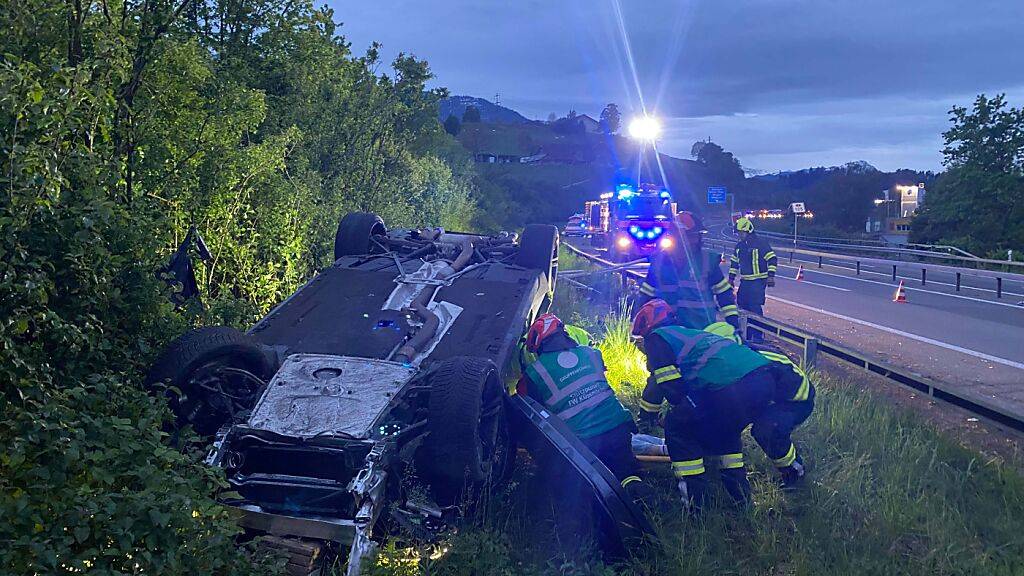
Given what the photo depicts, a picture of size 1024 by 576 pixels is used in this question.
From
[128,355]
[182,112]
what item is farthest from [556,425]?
[182,112]

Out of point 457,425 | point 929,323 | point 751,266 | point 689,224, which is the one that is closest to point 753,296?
point 751,266

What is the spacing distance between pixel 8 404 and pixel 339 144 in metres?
9.08

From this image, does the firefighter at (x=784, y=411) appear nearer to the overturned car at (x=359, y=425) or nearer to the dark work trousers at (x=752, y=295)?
the overturned car at (x=359, y=425)

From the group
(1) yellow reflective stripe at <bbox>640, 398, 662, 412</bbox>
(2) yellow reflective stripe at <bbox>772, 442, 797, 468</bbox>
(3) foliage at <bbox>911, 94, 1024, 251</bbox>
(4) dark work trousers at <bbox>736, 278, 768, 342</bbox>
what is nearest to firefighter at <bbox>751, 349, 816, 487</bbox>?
(2) yellow reflective stripe at <bbox>772, 442, 797, 468</bbox>

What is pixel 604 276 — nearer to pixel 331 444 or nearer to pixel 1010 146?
pixel 331 444

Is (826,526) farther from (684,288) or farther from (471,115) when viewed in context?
(471,115)

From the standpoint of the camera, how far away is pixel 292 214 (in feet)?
26.0

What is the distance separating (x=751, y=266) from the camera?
10.6m

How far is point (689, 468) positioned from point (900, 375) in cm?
287

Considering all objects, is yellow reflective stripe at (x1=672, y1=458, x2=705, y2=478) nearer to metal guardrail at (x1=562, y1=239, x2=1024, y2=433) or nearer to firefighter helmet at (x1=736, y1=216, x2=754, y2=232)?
metal guardrail at (x1=562, y1=239, x2=1024, y2=433)

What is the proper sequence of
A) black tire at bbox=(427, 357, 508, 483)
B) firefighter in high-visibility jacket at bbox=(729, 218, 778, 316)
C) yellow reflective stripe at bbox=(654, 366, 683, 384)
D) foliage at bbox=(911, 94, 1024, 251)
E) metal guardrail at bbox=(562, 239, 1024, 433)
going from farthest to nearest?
foliage at bbox=(911, 94, 1024, 251)
firefighter in high-visibility jacket at bbox=(729, 218, 778, 316)
metal guardrail at bbox=(562, 239, 1024, 433)
yellow reflective stripe at bbox=(654, 366, 683, 384)
black tire at bbox=(427, 357, 508, 483)

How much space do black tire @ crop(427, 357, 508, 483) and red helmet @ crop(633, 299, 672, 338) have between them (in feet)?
5.24

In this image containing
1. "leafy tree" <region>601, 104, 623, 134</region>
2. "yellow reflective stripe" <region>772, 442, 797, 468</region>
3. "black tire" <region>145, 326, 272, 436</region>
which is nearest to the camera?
"black tire" <region>145, 326, 272, 436</region>

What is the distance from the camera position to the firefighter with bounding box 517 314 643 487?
190 inches
